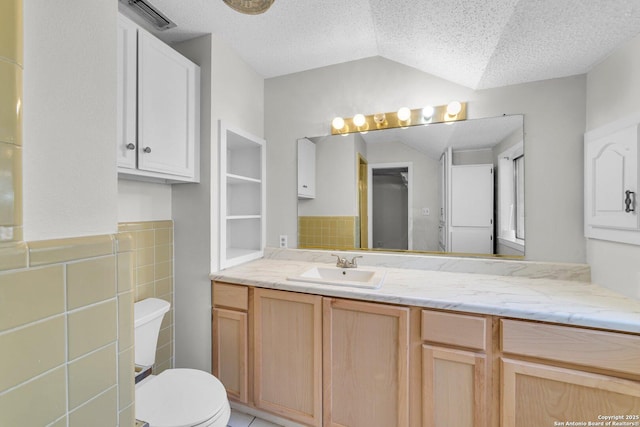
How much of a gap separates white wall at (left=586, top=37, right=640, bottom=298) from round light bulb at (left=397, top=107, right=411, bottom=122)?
98cm

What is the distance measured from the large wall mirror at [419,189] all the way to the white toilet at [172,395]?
1117mm

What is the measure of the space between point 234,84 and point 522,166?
2.00 metres

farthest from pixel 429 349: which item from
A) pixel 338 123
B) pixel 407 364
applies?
pixel 338 123

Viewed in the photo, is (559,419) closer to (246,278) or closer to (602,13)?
(246,278)

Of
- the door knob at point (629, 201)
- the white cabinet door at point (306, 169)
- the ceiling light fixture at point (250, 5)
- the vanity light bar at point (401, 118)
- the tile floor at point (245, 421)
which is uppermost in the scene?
the ceiling light fixture at point (250, 5)

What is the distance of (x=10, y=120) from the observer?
0.43m

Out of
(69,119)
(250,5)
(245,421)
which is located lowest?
(245,421)

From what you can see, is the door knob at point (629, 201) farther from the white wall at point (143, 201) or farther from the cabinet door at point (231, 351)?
the white wall at point (143, 201)

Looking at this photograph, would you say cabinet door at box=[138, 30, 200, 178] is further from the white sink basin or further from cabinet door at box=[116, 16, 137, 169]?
the white sink basin

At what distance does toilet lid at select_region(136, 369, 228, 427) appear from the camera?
1.12 metres

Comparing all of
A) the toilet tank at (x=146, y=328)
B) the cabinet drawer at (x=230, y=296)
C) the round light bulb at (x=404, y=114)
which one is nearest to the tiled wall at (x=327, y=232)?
the cabinet drawer at (x=230, y=296)

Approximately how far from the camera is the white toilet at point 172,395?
1.13m

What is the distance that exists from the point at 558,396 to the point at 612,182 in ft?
3.48

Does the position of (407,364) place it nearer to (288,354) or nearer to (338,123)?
(288,354)
